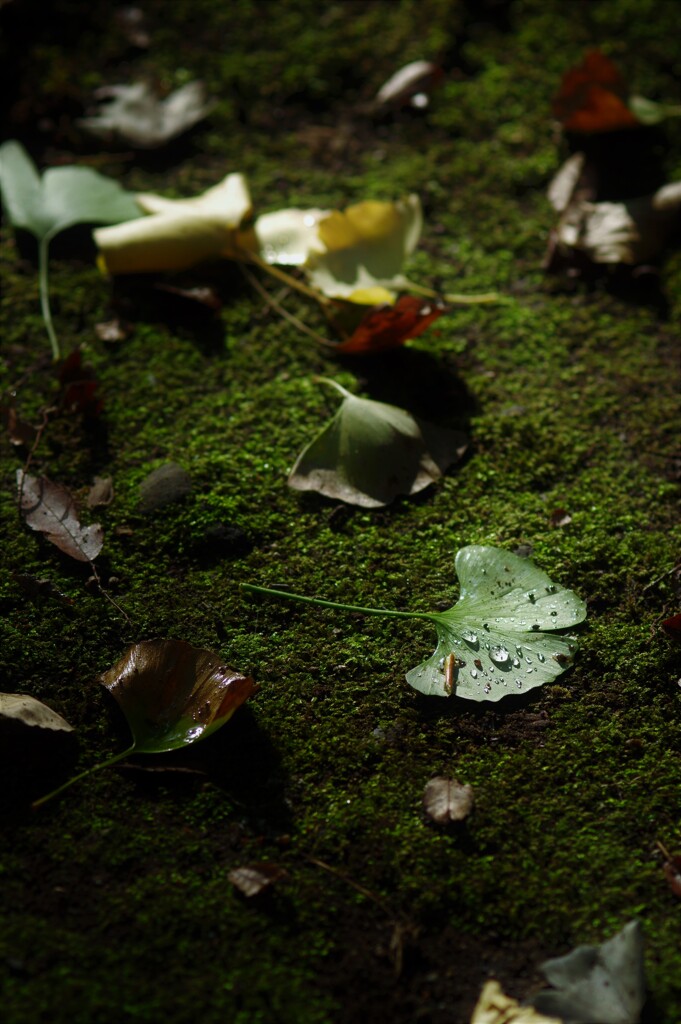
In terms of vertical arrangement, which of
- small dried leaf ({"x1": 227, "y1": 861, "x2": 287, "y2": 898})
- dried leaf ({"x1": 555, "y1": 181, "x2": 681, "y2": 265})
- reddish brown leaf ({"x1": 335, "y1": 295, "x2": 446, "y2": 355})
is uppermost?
reddish brown leaf ({"x1": 335, "y1": 295, "x2": 446, "y2": 355})

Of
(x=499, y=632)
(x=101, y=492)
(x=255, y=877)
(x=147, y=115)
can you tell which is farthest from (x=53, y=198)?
(x=255, y=877)

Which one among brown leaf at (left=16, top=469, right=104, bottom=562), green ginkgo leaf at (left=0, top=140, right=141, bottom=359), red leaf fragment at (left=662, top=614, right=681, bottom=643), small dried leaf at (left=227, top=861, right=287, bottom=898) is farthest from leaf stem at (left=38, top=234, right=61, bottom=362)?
red leaf fragment at (left=662, top=614, right=681, bottom=643)

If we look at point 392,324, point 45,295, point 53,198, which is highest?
point 53,198

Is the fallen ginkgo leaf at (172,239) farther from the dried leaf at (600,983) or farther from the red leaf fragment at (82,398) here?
the dried leaf at (600,983)

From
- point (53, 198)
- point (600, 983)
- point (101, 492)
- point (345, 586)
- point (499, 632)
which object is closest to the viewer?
point (600, 983)

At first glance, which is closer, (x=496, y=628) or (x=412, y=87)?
(x=496, y=628)

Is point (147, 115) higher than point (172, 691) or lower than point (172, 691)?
higher

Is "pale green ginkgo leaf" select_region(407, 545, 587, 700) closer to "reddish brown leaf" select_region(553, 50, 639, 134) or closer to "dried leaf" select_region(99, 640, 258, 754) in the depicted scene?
"dried leaf" select_region(99, 640, 258, 754)

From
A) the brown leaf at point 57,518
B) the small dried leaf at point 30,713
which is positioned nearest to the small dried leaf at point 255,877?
the small dried leaf at point 30,713

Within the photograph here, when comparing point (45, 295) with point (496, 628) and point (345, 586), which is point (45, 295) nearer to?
point (345, 586)
